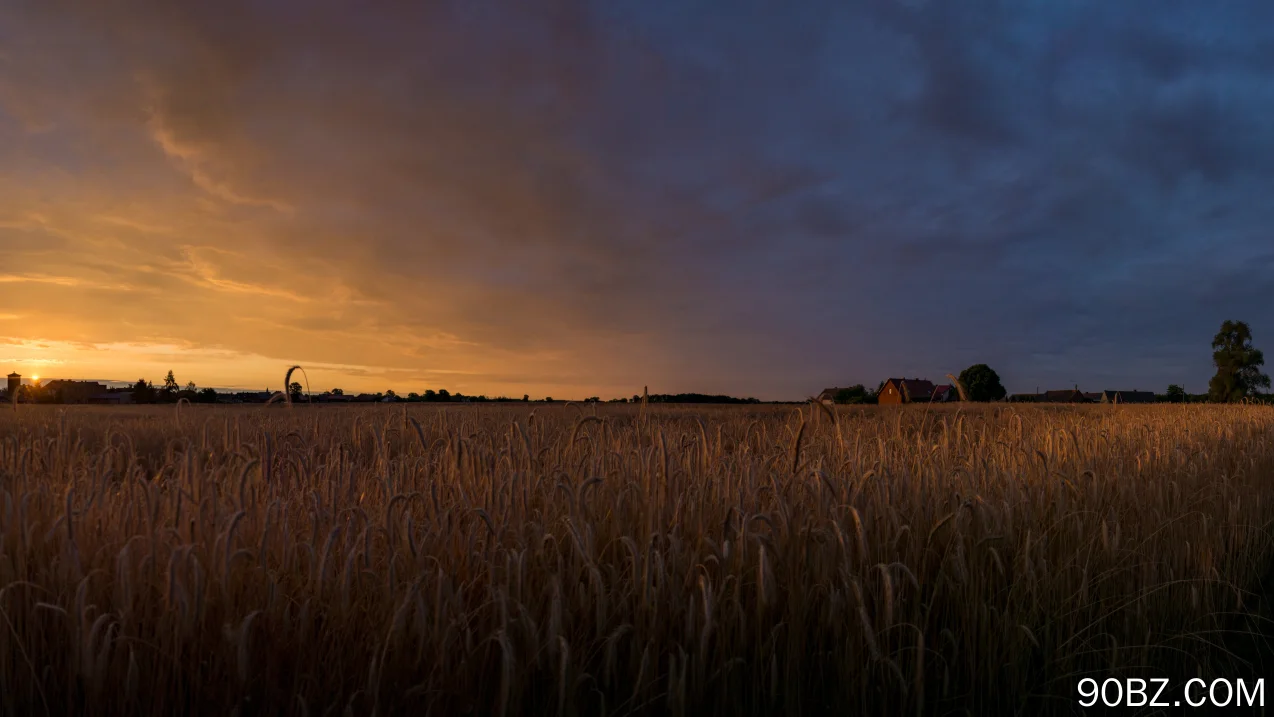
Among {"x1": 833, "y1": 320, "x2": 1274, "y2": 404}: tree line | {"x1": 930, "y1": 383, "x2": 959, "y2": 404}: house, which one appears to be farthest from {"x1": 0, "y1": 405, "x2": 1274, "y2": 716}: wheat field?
{"x1": 833, "y1": 320, "x2": 1274, "y2": 404}: tree line

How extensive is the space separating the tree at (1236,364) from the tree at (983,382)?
25015mm

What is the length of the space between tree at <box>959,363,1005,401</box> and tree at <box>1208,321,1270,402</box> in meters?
25.0

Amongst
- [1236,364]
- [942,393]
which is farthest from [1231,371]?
[942,393]

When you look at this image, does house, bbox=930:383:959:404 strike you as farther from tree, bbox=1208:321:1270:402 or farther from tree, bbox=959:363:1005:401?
tree, bbox=1208:321:1270:402

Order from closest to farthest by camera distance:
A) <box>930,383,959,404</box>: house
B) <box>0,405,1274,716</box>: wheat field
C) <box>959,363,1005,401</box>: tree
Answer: <box>0,405,1274,716</box>: wheat field, <box>930,383,959,404</box>: house, <box>959,363,1005,401</box>: tree

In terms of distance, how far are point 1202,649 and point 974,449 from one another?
16.2ft

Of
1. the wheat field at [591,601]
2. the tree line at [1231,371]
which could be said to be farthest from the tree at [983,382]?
the wheat field at [591,601]

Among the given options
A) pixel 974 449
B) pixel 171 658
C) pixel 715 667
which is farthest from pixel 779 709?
pixel 974 449

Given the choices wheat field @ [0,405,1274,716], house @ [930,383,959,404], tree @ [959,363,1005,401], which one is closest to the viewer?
wheat field @ [0,405,1274,716]

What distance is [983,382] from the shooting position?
222 ft

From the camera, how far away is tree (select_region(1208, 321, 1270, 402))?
237 feet

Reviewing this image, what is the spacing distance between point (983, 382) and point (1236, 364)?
30.5 m

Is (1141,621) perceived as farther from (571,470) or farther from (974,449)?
(974,449)

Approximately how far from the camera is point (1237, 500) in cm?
636
